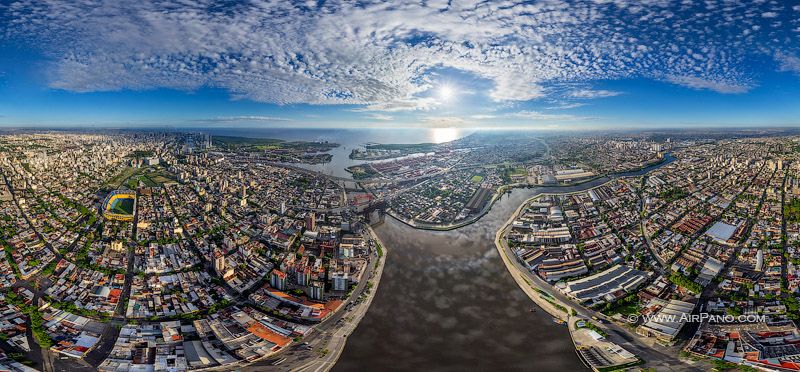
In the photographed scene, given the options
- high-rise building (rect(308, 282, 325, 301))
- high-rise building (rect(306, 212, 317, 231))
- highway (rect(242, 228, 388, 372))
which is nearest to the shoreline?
high-rise building (rect(306, 212, 317, 231))

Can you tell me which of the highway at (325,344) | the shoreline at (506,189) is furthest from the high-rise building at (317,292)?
the shoreline at (506,189)

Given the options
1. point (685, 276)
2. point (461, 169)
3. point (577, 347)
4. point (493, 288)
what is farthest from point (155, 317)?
point (461, 169)

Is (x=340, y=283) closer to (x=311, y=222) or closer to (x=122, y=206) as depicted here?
(x=311, y=222)

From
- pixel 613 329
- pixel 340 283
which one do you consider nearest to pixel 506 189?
pixel 613 329

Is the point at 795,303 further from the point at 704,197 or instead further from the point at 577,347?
the point at 704,197

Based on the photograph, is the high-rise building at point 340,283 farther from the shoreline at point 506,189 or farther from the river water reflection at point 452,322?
the shoreline at point 506,189

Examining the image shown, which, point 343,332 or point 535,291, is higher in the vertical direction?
point 535,291

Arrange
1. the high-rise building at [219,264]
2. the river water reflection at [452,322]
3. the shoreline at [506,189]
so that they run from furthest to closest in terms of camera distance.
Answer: the shoreline at [506,189], the high-rise building at [219,264], the river water reflection at [452,322]

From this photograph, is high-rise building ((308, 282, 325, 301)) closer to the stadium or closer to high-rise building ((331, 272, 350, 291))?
high-rise building ((331, 272, 350, 291))

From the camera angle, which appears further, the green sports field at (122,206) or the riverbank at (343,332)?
the green sports field at (122,206)
